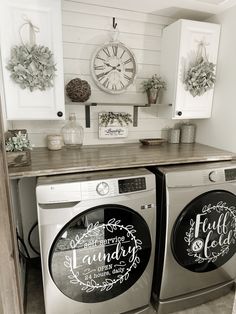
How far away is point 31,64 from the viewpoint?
140cm

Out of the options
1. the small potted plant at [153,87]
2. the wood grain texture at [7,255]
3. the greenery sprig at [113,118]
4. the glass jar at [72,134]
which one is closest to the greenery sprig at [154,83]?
the small potted plant at [153,87]

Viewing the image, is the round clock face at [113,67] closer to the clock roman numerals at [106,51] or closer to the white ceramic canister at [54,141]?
the clock roman numerals at [106,51]

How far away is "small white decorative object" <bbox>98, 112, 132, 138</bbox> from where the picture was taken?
6.20 feet

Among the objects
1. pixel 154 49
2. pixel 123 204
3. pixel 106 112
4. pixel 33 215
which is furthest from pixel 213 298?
pixel 154 49

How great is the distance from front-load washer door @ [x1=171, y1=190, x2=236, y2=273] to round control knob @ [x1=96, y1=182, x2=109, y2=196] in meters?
0.53

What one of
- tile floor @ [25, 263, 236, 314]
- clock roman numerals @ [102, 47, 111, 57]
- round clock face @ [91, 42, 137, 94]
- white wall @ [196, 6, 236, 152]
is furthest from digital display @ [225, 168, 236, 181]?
clock roman numerals @ [102, 47, 111, 57]

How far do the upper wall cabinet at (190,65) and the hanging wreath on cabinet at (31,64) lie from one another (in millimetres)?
959

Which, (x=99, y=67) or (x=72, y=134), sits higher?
(x=99, y=67)

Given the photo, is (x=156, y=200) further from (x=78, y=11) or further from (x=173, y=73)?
(x=78, y=11)

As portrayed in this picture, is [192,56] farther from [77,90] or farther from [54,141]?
[54,141]

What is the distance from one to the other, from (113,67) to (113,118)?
1.39ft

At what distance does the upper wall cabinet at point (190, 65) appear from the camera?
5.58 feet

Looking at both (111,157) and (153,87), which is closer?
(111,157)

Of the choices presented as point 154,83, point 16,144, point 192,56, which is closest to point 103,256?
point 16,144
